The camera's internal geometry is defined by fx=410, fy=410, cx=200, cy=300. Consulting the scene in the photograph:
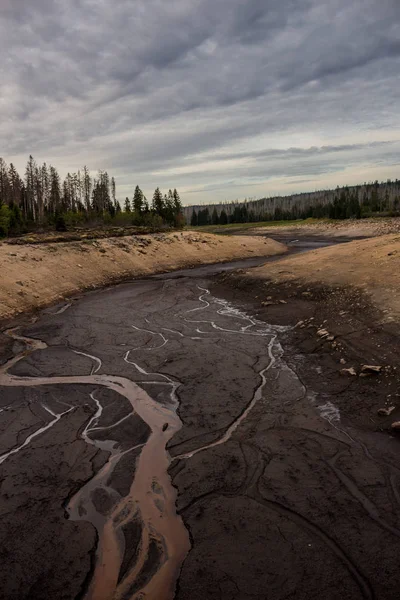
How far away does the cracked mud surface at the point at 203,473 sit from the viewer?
20.8 ft

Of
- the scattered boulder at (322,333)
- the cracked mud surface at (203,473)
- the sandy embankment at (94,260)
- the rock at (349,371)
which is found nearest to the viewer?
the cracked mud surface at (203,473)

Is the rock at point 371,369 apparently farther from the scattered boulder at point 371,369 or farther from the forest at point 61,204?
the forest at point 61,204

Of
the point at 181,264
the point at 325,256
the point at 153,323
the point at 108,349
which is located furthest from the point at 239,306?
the point at 181,264

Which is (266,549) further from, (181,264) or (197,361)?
(181,264)

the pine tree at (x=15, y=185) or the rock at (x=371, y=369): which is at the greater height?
the pine tree at (x=15, y=185)

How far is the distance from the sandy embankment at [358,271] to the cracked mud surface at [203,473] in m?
2.12

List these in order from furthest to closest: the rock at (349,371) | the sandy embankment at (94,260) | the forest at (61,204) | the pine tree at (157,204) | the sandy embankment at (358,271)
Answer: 1. the pine tree at (157,204)
2. the forest at (61,204)
3. the sandy embankment at (94,260)
4. the sandy embankment at (358,271)
5. the rock at (349,371)

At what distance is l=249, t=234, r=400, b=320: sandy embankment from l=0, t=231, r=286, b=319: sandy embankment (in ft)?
48.7

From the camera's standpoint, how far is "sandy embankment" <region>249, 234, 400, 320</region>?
19077 millimetres

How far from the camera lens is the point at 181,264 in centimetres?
4825

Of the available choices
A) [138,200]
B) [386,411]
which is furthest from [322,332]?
[138,200]

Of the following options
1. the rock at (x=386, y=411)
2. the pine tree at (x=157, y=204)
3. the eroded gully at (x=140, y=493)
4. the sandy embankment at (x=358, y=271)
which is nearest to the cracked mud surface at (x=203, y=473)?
the eroded gully at (x=140, y=493)

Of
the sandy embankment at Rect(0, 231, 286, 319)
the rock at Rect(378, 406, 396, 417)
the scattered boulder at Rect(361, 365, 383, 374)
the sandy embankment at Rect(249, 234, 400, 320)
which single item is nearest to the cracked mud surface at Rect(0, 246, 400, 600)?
the rock at Rect(378, 406, 396, 417)

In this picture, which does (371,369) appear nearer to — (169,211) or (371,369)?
(371,369)
